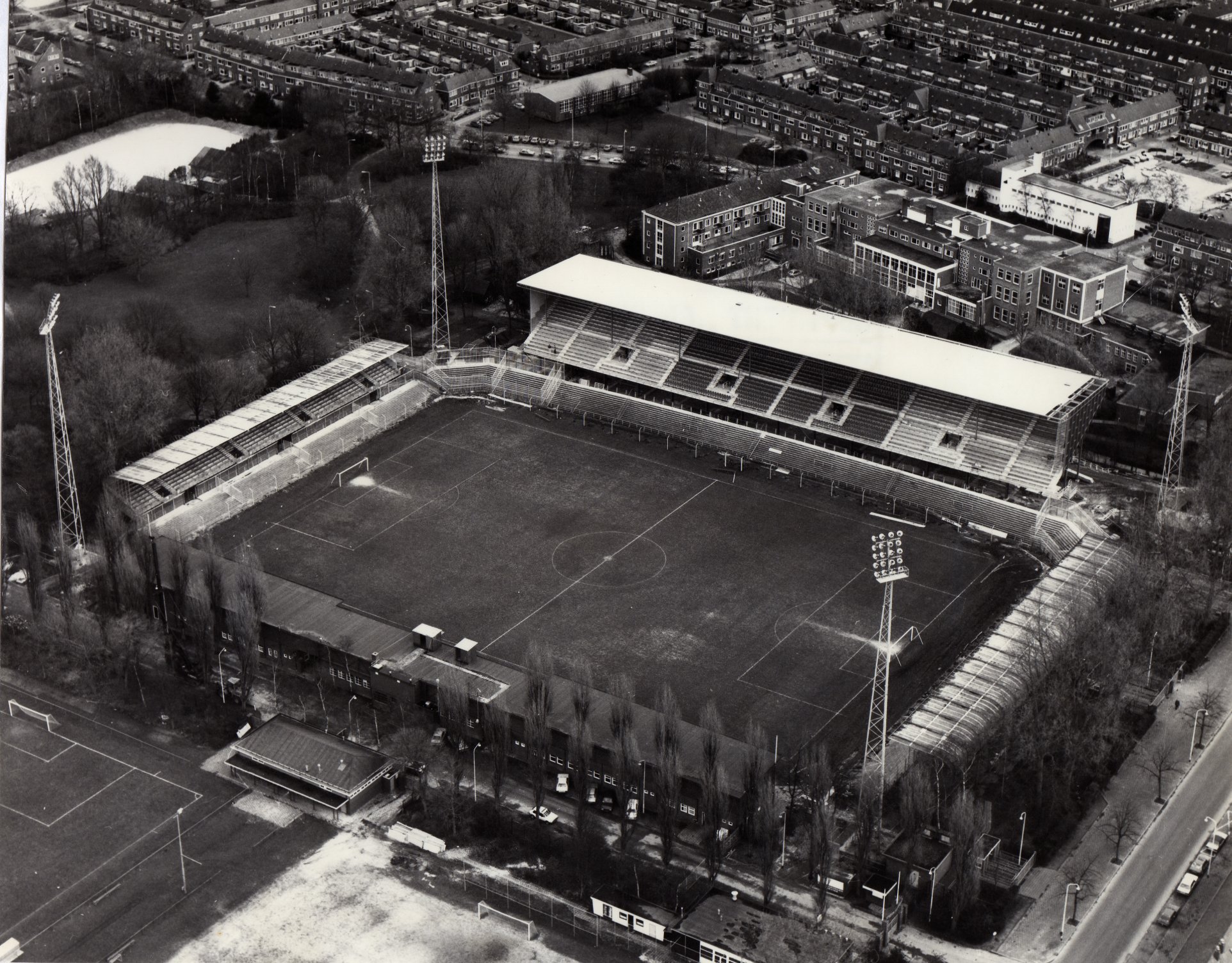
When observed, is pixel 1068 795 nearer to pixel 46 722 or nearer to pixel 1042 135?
pixel 46 722

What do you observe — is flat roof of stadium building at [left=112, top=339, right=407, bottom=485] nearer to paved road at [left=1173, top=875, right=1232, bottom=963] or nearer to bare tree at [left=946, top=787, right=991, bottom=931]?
bare tree at [left=946, top=787, right=991, bottom=931]

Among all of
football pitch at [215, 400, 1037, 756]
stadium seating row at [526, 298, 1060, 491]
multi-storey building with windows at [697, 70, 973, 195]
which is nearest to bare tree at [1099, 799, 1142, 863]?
football pitch at [215, 400, 1037, 756]

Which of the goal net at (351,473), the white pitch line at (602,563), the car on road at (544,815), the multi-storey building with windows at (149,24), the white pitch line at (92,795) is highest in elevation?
the multi-storey building with windows at (149,24)

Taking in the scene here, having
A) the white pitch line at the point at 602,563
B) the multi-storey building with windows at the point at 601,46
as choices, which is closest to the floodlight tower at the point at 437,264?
the white pitch line at the point at 602,563

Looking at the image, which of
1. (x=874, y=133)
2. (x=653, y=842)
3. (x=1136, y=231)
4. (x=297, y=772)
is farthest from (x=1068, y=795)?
(x=874, y=133)

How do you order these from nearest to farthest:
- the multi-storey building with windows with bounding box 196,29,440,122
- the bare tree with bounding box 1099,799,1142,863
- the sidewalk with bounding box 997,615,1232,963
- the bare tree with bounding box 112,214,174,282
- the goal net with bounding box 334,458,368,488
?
the sidewalk with bounding box 997,615,1232,963 → the bare tree with bounding box 1099,799,1142,863 → the goal net with bounding box 334,458,368,488 → the bare tree with bounding box 112,214,174,282 → the multi-storey building with windows with bounding box 196,29,440,122

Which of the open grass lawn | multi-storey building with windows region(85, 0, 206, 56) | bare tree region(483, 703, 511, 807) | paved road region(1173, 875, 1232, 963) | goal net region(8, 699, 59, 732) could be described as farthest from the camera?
multi-storey building with windows region(85, 0, 206, 56)

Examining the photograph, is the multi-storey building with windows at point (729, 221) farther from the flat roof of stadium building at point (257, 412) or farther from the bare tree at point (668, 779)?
the bare tree at point (668, 779)
